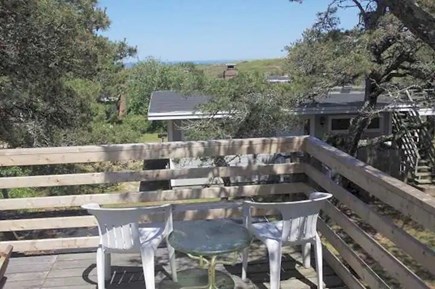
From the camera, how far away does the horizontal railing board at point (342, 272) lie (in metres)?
3.18

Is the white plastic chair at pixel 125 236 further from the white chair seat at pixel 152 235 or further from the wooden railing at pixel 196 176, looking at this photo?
the wooden railing at pixel 196 176

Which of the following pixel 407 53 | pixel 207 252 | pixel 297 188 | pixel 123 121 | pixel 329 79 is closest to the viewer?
pixel 207 252

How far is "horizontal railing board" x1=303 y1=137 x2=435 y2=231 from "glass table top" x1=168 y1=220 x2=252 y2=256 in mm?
810

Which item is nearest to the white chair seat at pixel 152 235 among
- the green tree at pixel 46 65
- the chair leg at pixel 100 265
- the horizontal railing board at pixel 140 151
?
the chair leg at pixel 100 265

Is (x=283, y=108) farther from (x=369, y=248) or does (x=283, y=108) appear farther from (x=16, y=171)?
(x=369, y=248)

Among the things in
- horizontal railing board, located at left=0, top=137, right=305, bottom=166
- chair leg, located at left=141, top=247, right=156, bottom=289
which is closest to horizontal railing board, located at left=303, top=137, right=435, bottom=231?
horizontal railing board, located at left=0, top=137, right=305, bottom=166

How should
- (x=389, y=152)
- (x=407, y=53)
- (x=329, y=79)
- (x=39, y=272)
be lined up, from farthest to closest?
Answer: (x=389, y=152), (x=329, y=79), (x=407, y=53), (x=39, y=272)

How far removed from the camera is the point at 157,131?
24922 millimetres

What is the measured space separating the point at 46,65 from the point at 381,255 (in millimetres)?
7618

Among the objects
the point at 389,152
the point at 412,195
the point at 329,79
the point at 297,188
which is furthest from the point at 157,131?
the point at 412,195

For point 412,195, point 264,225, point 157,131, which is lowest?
point 157,131

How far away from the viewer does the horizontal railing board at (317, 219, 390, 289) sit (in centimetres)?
283

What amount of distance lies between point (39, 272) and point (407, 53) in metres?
8.66

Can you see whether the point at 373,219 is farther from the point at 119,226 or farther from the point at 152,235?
the point at 119,226
